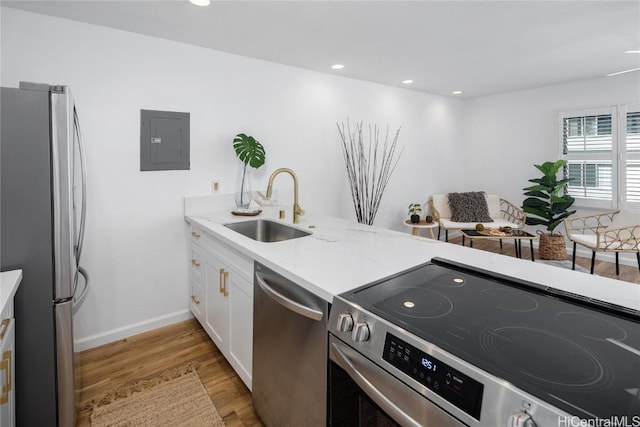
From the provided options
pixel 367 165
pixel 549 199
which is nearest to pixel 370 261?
pixel 367 165

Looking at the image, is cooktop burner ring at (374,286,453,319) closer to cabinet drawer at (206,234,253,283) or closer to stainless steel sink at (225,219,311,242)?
cabinet drawer at (206,234,253,283)

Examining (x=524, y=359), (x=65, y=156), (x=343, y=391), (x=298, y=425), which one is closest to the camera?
(x=524, y=359)

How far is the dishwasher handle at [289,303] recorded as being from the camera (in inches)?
46.9

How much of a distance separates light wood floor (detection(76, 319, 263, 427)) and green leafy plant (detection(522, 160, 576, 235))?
422 cm

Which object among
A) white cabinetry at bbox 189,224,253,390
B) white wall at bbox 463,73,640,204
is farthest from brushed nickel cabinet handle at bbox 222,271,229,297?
white wall at bbox 463,73,640,204

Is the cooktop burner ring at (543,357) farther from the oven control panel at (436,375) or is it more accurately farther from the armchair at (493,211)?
the armchair at (493,211)

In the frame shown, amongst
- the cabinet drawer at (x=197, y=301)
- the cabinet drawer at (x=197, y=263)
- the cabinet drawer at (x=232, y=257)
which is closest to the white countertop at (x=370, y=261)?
the cabinet drawer at (x=232, y=257)

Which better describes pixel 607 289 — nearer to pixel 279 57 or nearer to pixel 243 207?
pixel 243 207

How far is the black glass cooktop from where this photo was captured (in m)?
0.66

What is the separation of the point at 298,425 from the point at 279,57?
2.83 m

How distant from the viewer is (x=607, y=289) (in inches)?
45.1

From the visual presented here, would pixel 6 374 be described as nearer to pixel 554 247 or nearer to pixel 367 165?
pixel 367 165

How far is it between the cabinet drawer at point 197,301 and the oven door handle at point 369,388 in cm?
165

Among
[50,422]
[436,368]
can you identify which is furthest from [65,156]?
[436,368]
